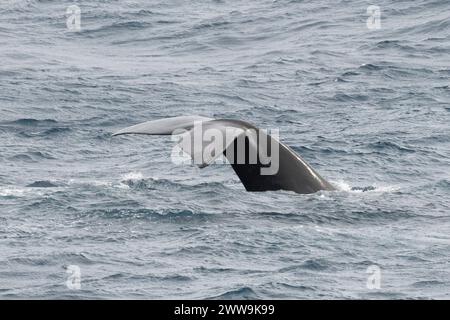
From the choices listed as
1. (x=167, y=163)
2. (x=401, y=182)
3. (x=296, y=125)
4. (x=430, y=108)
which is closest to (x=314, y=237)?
(x=401, y=182)

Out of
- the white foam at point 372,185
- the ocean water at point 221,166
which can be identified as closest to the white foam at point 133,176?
the ocean water at point 221,166

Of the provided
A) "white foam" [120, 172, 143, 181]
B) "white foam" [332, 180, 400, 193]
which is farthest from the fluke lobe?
"white foam" [120, 172, 143, 181]

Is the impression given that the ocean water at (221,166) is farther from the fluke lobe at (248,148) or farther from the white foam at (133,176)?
the fluke lobe at (248,148)

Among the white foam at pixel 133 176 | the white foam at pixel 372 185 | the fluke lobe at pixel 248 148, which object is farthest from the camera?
the white foam at pixel 133 176

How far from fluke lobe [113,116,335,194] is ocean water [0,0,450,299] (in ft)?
1.73

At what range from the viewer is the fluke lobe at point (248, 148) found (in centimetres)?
1822

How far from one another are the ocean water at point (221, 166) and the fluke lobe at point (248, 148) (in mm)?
528

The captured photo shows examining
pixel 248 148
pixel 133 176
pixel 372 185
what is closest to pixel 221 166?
pixel 133 176

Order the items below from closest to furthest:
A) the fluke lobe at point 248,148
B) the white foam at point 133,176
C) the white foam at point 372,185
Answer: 1. the fluke lobe at point 248,148
2. the white foam at point 372,185
3. the white foam at point 133,176

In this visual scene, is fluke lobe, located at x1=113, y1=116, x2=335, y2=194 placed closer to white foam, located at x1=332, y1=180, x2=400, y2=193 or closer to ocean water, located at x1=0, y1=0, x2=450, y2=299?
ocean water, located at x1=0, y1=0, x2=450, y2=299

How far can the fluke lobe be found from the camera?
59.8ft

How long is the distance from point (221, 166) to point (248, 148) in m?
6.15
